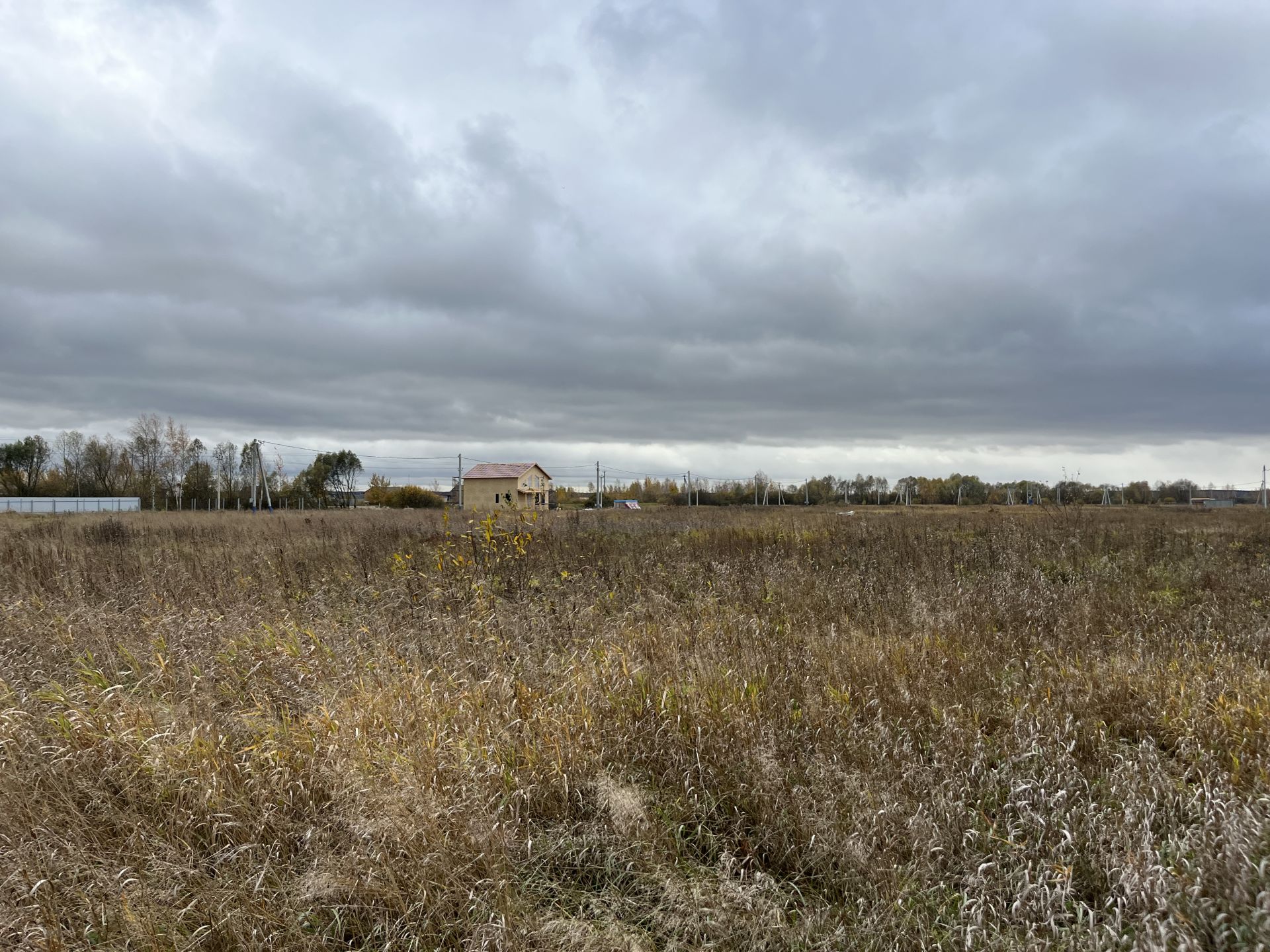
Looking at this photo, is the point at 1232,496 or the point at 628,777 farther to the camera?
the point at 1232,496

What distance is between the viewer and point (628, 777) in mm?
3305

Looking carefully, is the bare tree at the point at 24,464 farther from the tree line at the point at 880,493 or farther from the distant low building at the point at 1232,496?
the distant low building at the point at 1232,496

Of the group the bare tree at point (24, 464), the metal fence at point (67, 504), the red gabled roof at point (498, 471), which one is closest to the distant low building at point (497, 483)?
the red gabled roof at point (498, 471)

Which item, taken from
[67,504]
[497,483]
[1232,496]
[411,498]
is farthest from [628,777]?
[1232,496]

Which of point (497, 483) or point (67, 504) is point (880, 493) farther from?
point (67, 504)

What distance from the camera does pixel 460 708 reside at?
3.73 meters

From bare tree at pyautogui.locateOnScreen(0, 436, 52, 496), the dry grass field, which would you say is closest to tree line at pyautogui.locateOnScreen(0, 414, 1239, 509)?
bare tree at pyautogui.locateOnScreen(0, 436, 52, 496)

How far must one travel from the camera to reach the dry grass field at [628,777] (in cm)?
242

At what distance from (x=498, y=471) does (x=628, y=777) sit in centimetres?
5537

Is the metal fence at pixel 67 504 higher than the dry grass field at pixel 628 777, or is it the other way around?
the metal fence at pixel 67 504

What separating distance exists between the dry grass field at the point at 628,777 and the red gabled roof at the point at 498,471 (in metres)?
49.4

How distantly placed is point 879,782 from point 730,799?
703mm

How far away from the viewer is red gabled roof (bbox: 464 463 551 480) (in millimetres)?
55688

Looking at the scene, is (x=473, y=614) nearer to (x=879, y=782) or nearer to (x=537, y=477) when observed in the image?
(x=879, y=782)
